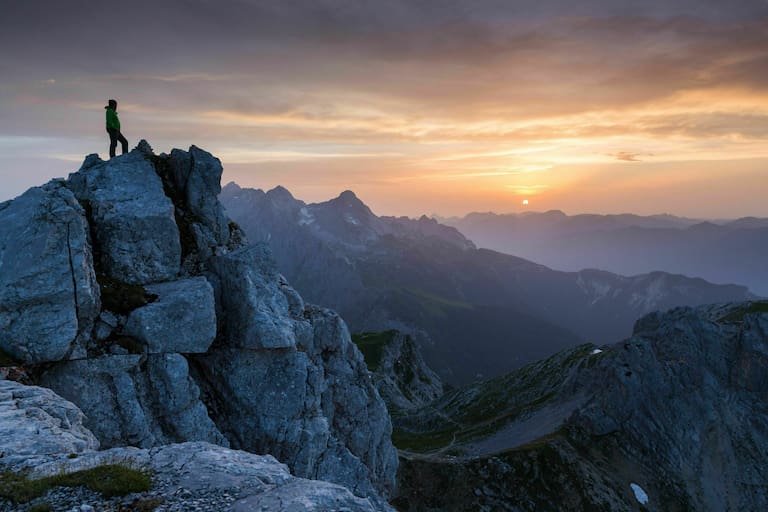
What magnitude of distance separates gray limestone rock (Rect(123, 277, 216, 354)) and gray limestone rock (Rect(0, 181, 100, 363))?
11.2 ft

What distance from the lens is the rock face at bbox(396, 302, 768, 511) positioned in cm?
7800

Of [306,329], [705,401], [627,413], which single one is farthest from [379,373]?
[306,329]

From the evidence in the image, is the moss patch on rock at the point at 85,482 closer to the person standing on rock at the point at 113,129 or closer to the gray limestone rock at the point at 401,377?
the person standing on rock at the point at 113,129

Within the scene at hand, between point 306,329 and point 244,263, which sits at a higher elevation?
point 244,263

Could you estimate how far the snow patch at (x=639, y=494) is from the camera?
79250 millimetres

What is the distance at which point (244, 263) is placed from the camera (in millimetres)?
42188

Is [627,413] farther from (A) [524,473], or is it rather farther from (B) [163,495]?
(B) [163,495]

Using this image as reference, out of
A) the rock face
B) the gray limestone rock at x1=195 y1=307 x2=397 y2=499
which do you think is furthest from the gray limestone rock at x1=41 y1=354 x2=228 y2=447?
the rock face

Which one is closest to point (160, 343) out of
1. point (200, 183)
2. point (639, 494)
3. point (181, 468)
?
point (181, 468)

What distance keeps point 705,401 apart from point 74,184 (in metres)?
122

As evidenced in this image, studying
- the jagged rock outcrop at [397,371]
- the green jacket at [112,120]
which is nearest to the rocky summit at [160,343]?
the green jacket at [112,120]

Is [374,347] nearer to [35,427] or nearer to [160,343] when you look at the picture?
[160,343]

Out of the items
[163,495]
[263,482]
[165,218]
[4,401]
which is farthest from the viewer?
[165,218]

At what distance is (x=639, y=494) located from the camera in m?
80.4
